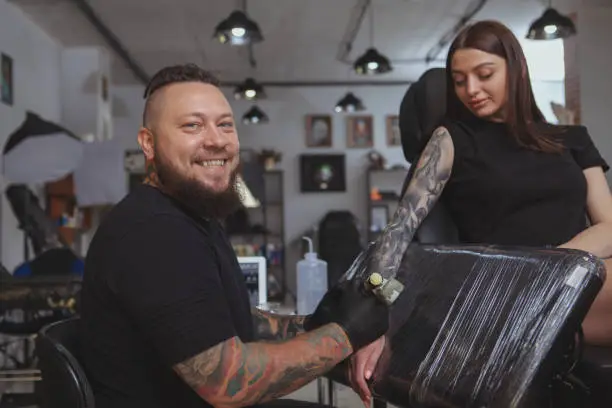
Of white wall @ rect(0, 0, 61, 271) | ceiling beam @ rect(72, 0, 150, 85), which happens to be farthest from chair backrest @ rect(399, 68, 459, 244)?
ceiling beam @ rect(72, 0, 150, 85)

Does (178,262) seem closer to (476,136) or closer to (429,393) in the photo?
(429,393)

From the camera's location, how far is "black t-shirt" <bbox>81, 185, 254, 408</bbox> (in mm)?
1072

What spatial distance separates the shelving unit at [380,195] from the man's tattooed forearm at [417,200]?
309 inches

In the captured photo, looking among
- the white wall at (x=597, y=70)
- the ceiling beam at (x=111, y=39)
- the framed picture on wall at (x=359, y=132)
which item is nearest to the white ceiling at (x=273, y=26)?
the ceiling beam at (x=111, y=39)

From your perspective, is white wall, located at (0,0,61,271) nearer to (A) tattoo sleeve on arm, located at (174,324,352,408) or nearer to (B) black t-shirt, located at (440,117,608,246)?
(B) black t-shirt, located at (440,117,608,246)

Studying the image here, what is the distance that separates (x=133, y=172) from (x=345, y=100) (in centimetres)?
321

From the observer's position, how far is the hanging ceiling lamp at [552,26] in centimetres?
484

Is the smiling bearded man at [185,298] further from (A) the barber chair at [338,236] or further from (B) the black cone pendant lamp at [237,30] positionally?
(A) the barber chair at [338,236]

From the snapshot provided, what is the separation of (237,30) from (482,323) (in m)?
4.12

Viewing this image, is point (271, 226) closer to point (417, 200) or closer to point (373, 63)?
point (373, 63)

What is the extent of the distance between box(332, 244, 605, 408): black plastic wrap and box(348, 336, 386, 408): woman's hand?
15 millimetres

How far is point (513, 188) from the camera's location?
172 cm

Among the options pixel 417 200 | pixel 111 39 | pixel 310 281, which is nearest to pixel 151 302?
pixel 417 200

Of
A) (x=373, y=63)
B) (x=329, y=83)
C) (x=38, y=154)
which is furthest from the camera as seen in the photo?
(x=329, y=83)
